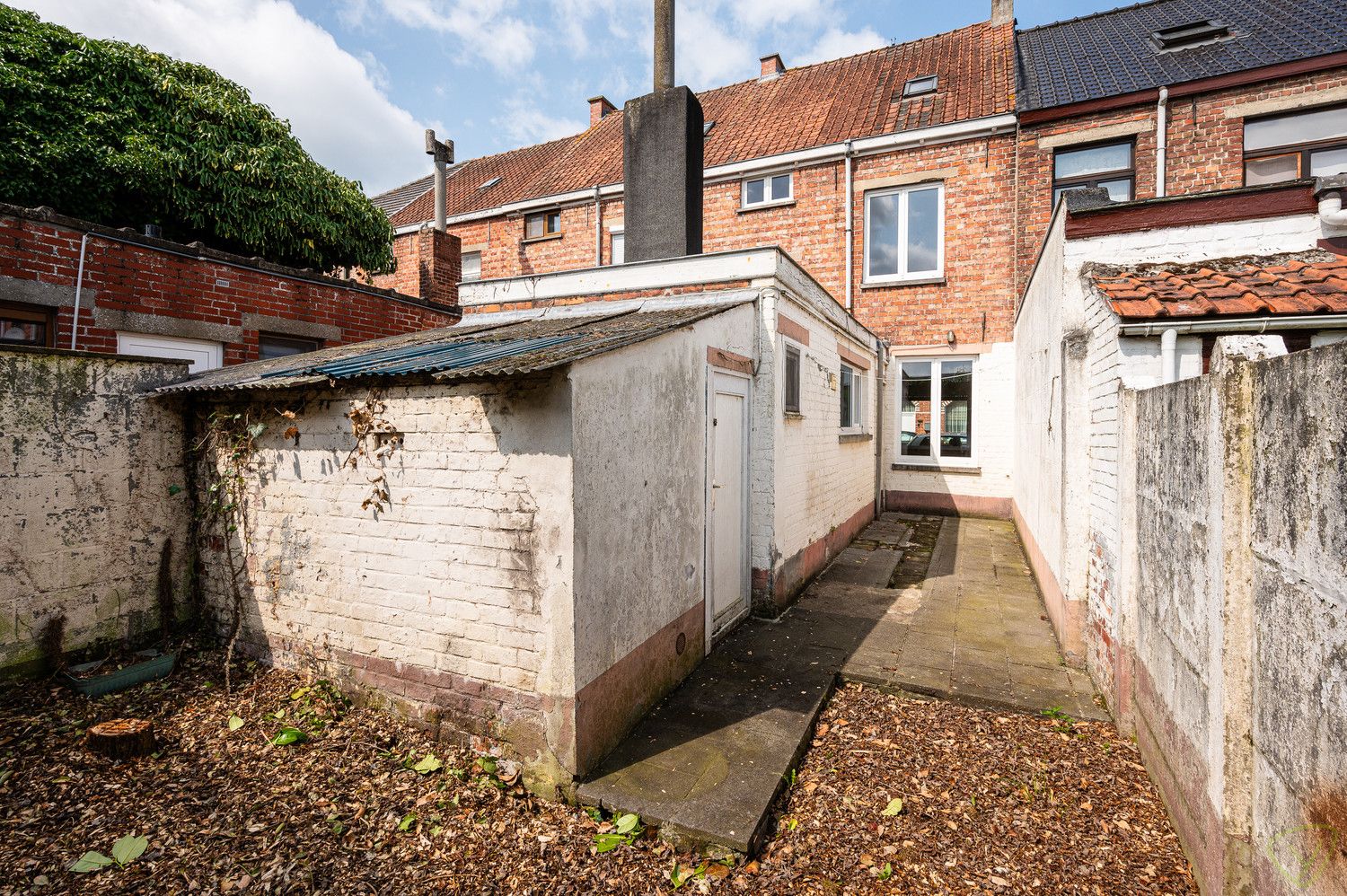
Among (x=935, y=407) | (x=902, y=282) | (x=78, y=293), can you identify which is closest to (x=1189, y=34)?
(x=902, y=282)

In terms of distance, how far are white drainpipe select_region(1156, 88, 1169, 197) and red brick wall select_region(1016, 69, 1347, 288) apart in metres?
0.07

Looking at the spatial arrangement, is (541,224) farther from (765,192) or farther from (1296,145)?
(1296,145)

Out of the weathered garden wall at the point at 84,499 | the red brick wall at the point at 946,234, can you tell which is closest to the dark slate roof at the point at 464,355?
the weathered garden wall at the point at 84,499

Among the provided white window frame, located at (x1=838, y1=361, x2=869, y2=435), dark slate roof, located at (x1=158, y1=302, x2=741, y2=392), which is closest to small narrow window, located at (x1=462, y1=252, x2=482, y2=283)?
white window frame, located at (x1=838, y1=361, x2=869, y2=435)

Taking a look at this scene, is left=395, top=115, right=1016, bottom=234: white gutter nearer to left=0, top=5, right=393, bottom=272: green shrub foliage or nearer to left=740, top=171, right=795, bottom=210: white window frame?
left=740, top=171, right=795, bottom=210: white window frame

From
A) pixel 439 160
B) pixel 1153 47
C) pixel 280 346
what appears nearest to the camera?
pixel 280 346

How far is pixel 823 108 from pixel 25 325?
14347mm

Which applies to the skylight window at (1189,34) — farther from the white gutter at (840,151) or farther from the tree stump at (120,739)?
the tree stump at (120,739)

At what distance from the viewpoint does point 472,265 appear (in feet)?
56.2

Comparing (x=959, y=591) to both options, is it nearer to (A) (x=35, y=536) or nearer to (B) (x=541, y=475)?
(B) (x=541, y=475)

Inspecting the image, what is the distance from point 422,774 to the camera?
352cm

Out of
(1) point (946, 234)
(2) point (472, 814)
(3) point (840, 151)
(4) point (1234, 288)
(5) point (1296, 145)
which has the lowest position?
(2) point (472, 814)

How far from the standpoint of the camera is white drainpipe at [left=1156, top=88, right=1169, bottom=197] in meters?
10.2

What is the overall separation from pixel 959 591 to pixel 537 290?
19.8ft
